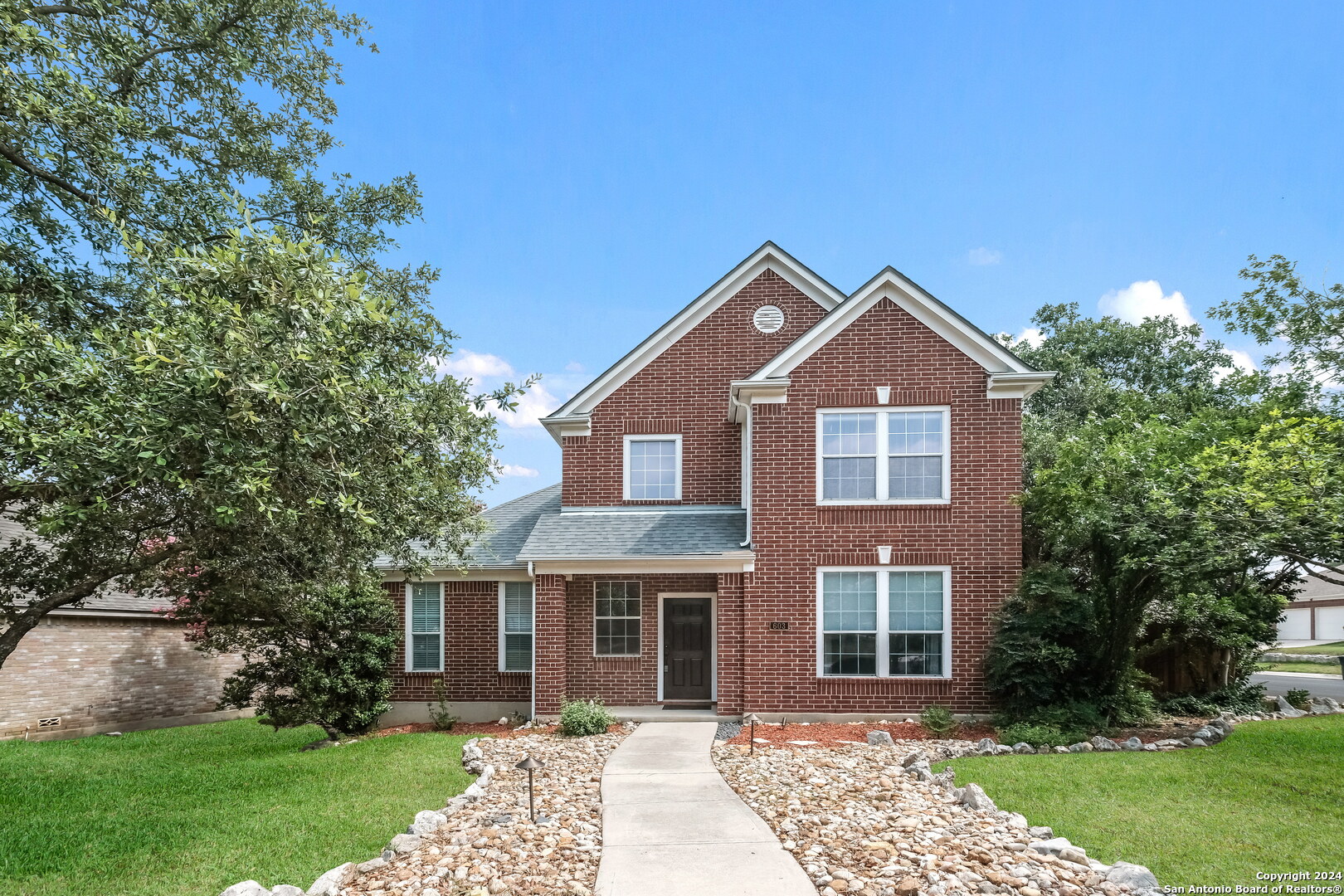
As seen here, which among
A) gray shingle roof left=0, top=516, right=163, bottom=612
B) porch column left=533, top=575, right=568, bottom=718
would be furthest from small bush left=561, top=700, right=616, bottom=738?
gray shingle roof left=0, top=516, right=163, bottom=612

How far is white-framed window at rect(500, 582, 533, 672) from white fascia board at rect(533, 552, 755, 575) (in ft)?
5.06

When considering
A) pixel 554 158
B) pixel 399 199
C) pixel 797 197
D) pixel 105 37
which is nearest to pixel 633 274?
pixel 554 158

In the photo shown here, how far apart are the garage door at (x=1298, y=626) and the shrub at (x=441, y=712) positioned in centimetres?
4735

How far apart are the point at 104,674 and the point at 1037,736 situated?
1783 cm

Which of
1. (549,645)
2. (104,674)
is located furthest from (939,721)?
(104,674)

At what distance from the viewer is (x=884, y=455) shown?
1413cm

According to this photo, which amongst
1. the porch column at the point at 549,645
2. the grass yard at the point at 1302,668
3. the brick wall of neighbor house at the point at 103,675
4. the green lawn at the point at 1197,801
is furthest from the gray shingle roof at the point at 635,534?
the grass yard at the point at 1302,668

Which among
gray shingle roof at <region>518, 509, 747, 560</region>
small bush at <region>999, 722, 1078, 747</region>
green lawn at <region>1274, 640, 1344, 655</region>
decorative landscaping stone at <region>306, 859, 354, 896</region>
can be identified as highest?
gray shingle roof at <region>518, 509, 747, 560</region>

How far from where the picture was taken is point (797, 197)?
53.7 feet

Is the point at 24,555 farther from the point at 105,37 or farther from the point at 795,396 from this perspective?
the point at 795,396

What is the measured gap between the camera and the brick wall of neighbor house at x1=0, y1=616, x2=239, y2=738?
15.2 meters

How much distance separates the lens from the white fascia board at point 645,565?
46.0ft

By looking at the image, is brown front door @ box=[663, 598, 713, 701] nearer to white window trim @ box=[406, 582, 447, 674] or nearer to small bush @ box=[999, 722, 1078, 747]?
white window trim @ box=[406, 582, 447, 674]

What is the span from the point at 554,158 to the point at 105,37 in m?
9.76
